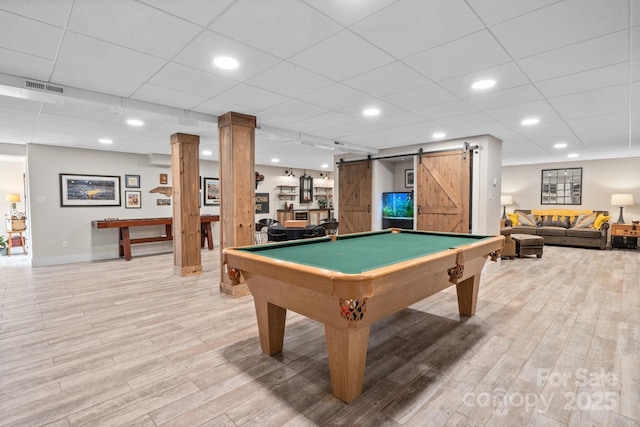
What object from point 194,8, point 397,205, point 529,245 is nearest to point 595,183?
point 529,245

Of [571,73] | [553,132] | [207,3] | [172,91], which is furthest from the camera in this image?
[553,132]

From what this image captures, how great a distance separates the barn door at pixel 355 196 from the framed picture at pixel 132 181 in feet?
15.7

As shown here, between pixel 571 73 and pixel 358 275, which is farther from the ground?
pixel 571 73

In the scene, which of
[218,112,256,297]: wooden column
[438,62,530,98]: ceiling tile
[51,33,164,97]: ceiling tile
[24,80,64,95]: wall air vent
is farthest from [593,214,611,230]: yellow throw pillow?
[24,80,64,95]: wall air vent

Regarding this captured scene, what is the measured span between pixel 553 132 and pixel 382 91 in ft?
12.2

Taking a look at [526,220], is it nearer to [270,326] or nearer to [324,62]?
[324,62]

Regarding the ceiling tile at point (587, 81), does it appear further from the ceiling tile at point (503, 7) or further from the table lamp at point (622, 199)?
the table lamp at point (622, 199)

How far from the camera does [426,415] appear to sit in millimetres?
1812

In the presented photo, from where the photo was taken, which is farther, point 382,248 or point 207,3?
point 382,248

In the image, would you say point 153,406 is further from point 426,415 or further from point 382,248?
point 382,248

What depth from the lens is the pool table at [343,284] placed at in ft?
5.76

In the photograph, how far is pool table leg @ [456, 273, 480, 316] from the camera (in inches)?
132

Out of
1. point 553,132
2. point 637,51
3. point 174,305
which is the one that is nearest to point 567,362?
point 637,51

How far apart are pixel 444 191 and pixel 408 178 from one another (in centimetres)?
170
